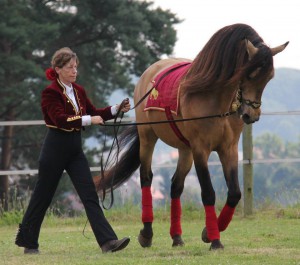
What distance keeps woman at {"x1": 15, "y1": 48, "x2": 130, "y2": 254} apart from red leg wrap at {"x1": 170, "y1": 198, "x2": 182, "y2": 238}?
3.58ft

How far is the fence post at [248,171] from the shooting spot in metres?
12.8

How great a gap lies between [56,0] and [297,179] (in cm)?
8598

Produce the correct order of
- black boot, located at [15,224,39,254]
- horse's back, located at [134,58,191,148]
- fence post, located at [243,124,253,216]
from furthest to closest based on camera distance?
fence post, located at [243,124,253,216] < horse's back, located at [134,58,191,148] < black boot, located at [15,224,39,254]

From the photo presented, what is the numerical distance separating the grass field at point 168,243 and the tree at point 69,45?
11.8 metres

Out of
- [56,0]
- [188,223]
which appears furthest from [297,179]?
[188,223]

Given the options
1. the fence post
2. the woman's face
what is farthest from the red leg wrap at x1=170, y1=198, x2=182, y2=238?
the fence post

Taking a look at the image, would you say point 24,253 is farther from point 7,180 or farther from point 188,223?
point 7,180

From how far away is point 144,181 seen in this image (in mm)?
9391

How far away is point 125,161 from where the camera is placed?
10328mm

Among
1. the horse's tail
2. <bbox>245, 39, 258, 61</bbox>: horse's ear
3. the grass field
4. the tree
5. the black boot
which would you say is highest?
the tree

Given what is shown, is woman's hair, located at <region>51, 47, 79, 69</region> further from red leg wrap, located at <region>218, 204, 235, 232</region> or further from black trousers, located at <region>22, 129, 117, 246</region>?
red leg wrap, located at <region>218, 204, 235, 232</region>

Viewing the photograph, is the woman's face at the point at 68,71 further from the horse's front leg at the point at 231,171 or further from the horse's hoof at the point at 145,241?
the horse's hoof at the point at 145,241

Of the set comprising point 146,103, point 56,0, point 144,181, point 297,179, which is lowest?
point 297,179

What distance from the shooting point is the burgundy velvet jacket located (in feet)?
25.3
